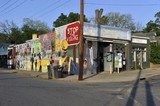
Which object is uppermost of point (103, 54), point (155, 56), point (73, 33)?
point (73, 33)

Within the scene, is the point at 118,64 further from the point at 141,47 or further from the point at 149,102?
the point at 149,102

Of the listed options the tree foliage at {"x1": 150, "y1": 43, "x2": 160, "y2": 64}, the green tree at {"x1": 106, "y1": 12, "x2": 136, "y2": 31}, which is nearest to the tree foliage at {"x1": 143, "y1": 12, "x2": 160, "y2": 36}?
the green tree at {"x1": 106, "y1": 12, "x2": 136, "y2": 31}

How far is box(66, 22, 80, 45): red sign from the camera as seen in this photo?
3594 cm

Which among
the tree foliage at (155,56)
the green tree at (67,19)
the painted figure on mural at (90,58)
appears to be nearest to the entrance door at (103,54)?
the painted figure on mural at (90,58)

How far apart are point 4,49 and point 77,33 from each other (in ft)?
124

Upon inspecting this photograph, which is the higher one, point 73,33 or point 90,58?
point 73,33

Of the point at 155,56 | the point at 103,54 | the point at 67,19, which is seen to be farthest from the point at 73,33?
the point at 67,19

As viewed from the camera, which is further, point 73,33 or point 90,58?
point 90,58

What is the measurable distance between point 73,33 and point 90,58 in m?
2.96

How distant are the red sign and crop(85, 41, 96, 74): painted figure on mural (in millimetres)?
1547

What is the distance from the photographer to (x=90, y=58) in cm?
3709

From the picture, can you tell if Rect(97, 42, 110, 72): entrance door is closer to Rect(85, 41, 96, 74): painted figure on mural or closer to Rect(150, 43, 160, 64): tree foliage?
Rect(85, 41, 96, 74): painted figure on mural

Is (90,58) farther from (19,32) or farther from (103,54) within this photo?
(19,32)

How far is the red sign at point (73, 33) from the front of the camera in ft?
118
